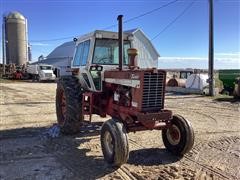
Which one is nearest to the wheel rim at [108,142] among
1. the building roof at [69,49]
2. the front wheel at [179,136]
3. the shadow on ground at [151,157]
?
the shadow on ground at [151,157]

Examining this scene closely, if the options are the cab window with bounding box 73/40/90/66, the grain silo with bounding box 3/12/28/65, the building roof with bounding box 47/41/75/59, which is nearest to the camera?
the cab window with bounding box 73/40/90/66

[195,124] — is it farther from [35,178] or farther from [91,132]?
[35,178]

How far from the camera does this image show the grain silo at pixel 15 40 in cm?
4841

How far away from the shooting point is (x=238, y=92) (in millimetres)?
17422

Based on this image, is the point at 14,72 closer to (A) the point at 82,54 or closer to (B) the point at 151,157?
(A) the point at 82,54

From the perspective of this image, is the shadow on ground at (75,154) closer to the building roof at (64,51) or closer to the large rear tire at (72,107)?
the large rear tire at (72,107)

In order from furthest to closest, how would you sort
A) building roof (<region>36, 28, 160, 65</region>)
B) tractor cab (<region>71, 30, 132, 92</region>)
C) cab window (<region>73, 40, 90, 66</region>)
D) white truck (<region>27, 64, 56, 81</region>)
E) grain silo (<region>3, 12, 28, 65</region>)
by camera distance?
grain silo (<region>3, 12, 28, 65</region>)
building roof (<region>36, 28, 160, 65</region>)
white truck (<region>27, 64, 56, 81</region>)
cab window (<region>73, 40, 90, 66</region>)
tractor cab (<region>71, 30, 132, 92</region>)

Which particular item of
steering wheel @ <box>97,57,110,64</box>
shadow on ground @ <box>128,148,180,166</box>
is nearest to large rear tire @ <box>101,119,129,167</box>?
shadow on ground @ <box>128,148,180,166</box>

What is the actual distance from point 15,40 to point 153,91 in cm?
4532

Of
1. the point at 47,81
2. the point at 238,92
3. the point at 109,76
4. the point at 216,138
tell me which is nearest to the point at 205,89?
the point at 238,92

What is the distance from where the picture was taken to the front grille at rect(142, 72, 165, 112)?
634cm

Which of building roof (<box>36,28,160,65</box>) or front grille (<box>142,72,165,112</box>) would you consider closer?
front grille (<box>142,72,165,112</box>)

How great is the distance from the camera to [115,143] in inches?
227

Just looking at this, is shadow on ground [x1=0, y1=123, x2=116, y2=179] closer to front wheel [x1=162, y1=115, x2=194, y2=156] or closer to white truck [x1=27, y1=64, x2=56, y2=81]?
front wheel [x1=162, y1=115, x2=194, y2=156]
